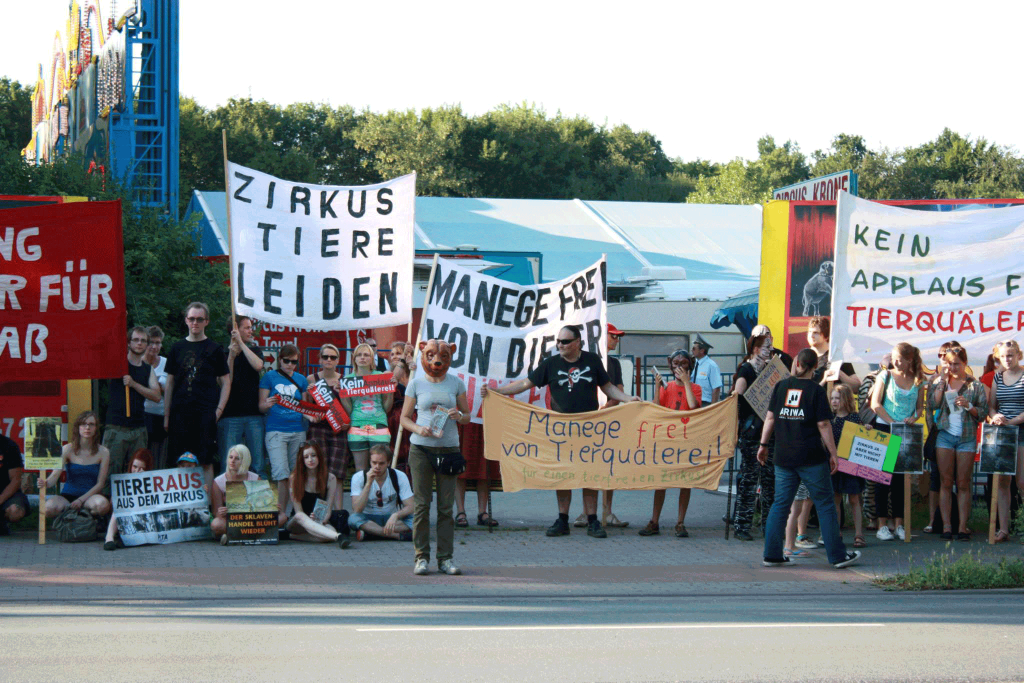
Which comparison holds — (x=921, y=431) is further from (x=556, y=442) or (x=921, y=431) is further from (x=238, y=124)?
(x=238, y=124)

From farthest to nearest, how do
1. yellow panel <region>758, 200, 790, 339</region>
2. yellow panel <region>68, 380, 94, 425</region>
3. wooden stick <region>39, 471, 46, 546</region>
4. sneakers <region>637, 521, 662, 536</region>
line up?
yellow panel <region>758, 200, 790, 339</region> < yellow panel <region>68, 380, 94, 425</region> < sneakers <region>637, 521, 662, 536</region> < wooden stick <region>39, 471, 46, 546</region>

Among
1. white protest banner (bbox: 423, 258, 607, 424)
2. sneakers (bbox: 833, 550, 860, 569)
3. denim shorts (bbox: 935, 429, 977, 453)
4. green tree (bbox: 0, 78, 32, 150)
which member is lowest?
sneakers (bbox: 833, 550, 860, 569)

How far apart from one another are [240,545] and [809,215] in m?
8.23

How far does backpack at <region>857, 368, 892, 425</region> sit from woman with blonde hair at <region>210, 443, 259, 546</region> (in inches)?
237

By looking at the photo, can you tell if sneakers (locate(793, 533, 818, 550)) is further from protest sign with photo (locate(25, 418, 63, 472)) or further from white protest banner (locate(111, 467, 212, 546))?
protest sign with photo (locate(25, 418, 63, 472))

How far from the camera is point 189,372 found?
10867 mm

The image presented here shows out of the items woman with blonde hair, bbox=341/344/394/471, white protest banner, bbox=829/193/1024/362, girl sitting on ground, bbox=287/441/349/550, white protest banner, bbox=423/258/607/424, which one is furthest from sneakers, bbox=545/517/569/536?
white protest banner, bbox=829/193/1024/362

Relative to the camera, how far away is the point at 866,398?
37.7ft

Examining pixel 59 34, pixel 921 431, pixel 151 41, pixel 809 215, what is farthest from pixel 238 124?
pixel 921 431

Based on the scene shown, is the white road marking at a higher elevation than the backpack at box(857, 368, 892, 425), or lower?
lower

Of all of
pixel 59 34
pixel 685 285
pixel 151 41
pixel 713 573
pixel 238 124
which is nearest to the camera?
pixel 713 573

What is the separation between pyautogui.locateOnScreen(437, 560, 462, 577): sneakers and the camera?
9.33 meters

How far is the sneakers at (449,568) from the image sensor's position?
933 centimetres

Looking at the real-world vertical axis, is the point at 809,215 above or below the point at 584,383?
above
